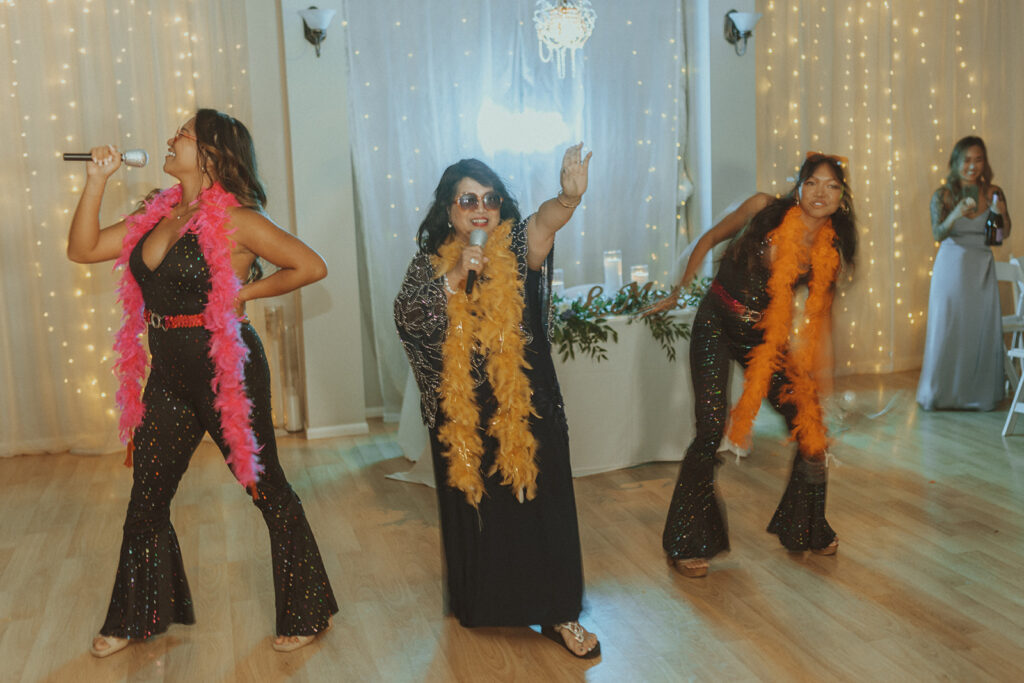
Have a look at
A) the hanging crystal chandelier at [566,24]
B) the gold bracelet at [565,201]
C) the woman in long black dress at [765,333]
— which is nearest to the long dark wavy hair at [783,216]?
the woman in long black dress at [765,333]

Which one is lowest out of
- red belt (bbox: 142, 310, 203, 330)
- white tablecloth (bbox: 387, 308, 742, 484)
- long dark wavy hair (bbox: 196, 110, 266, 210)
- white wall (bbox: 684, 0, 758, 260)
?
white tablecloth (bbox: 387, 308, 742, 484)

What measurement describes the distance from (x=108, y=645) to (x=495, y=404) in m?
1.36

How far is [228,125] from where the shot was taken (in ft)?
8.38

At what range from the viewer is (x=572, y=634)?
8.61 ft

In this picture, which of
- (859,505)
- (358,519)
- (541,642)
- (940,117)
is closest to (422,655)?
(541,642)

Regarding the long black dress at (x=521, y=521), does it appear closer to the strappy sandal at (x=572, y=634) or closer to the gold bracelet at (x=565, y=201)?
the strappy sandal at (x=572, y=634)

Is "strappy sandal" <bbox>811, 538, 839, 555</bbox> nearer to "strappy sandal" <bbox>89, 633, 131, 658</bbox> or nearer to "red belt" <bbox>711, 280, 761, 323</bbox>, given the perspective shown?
"red belt" <bbox>711, 280, 761, 323</bbox>

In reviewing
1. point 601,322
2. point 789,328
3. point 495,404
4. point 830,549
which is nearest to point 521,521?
point 495,404

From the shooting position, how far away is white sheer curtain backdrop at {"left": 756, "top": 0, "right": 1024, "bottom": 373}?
6246mm

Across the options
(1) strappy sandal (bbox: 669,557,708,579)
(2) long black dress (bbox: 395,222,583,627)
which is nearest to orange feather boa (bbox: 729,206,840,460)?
(1) strappy sandal (bbox: 669,557,708,579)

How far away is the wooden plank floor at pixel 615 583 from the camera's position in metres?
2.57

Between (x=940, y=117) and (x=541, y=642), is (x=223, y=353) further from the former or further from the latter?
(x=940, y=117)

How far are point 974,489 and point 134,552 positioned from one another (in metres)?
3.32

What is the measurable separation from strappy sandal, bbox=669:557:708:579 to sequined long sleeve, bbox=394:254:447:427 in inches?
45.1
